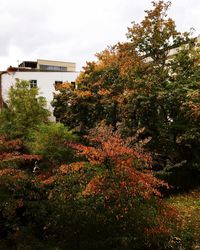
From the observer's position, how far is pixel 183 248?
31.5 feet

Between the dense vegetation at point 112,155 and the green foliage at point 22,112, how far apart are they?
96 mm

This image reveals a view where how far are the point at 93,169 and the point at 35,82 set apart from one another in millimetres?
40540

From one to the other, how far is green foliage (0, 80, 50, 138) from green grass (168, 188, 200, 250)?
10938 mm

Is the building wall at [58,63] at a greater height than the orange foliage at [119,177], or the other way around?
the building wall at [58,63]

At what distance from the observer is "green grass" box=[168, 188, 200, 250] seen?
35.7ft

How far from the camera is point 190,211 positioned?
15523mm

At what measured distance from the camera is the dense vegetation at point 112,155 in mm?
8867

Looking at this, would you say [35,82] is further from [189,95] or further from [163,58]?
[189,95]

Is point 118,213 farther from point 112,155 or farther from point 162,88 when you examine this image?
point 162,88

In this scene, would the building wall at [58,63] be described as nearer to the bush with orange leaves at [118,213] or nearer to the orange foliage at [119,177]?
the orange foliage at [119,177]

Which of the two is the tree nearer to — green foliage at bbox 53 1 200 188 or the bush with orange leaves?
green foliage at bbox 53 1 200 188

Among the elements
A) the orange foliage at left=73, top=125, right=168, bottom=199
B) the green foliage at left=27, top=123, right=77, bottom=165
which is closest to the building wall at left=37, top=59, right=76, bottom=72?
the green foliage at left=27, top=123, right=77, bottom=165

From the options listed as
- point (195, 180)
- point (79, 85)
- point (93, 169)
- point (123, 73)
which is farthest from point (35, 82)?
point (93, 169)

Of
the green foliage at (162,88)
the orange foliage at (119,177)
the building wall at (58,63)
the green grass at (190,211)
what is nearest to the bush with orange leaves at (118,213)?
the orange foliage at (119,177)
